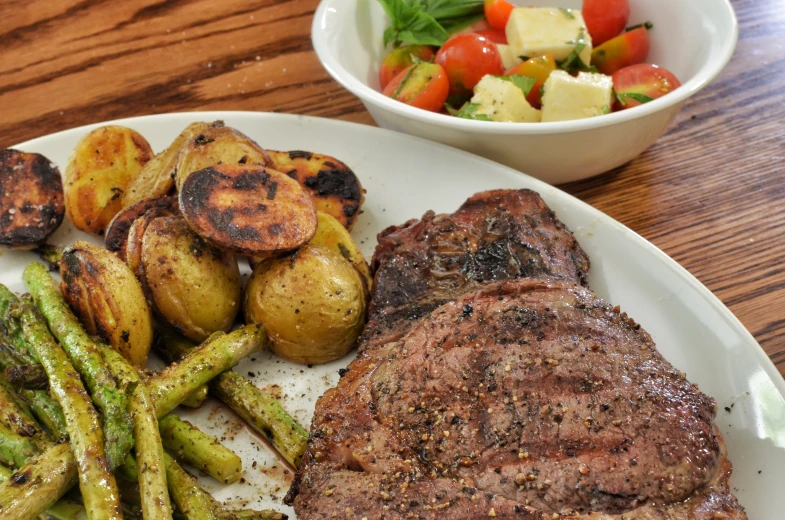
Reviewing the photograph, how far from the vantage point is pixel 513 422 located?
2.03 metres

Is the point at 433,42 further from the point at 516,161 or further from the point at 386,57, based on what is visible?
the point at 516,161

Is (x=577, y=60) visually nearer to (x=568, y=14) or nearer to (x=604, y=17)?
(x=568, y=14)

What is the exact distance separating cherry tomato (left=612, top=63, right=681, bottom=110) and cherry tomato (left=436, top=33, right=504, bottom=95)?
1.87ft

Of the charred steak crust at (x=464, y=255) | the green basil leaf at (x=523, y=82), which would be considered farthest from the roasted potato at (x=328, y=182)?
the green basil leaf at (x=523, y=82)

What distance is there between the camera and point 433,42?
3.66m

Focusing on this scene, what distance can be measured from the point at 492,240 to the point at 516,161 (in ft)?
2.16

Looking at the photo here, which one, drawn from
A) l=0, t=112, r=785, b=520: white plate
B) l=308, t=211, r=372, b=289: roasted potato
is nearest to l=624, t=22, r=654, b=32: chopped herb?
l=0, t=112, r=785, b=520: white plate

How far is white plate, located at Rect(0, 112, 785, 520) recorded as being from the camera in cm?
229

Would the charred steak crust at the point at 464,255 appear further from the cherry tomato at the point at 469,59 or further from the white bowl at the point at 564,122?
the cherry tomato at the point at 469,59

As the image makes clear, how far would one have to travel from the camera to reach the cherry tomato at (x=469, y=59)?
11.3ft

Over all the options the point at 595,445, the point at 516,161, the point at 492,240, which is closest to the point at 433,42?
the point at 516,161

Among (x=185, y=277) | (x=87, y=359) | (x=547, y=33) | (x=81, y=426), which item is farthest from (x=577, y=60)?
(x=81, y=426)

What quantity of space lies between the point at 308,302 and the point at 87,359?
2.44 feet

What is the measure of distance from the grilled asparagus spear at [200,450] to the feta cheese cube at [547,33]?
2266 mm
